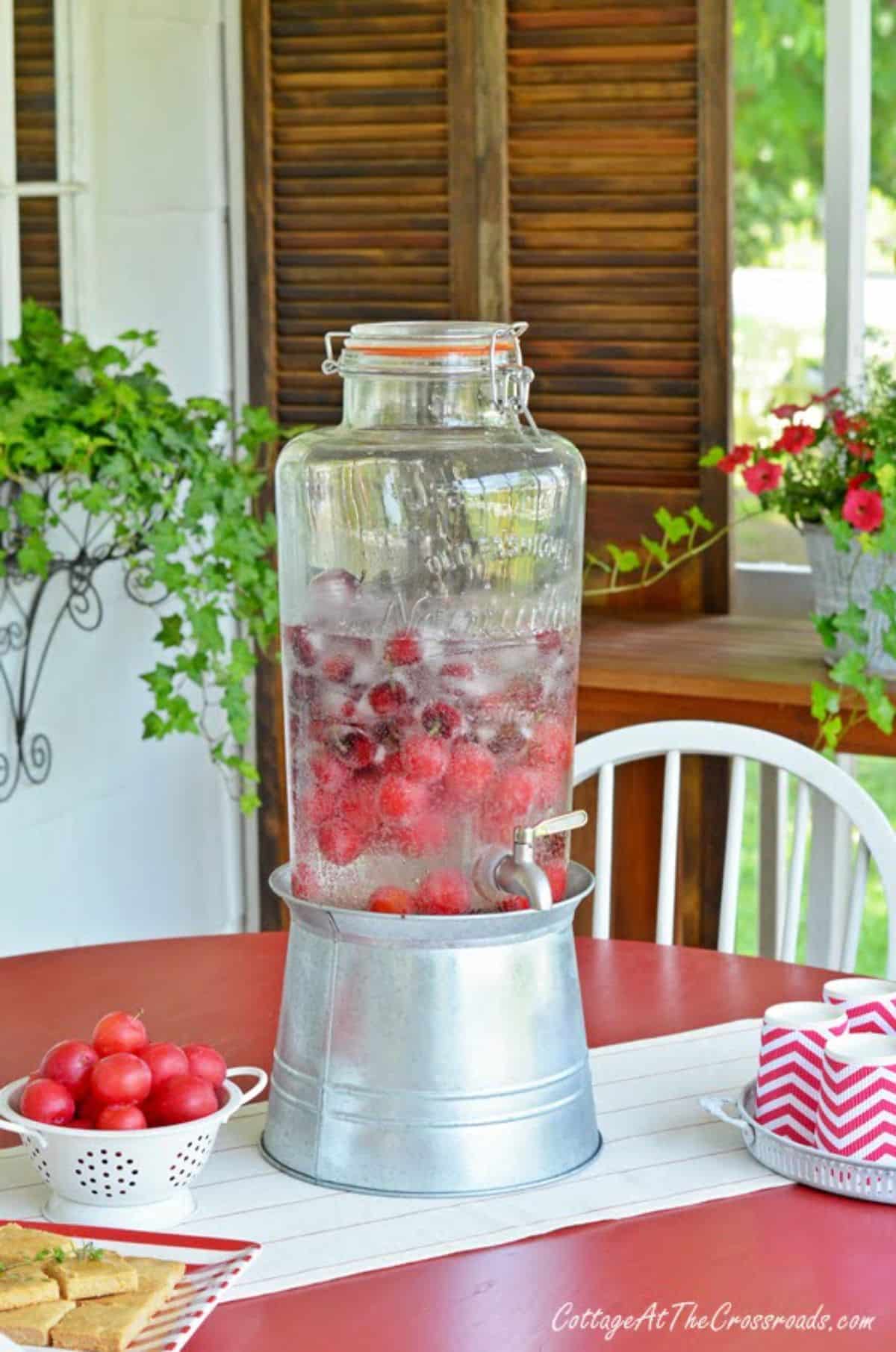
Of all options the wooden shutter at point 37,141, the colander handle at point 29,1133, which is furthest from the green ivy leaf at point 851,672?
the colander handle at point 29,1133

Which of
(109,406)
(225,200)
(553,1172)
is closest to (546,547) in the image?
(553,1172)

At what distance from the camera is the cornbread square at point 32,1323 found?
102cm

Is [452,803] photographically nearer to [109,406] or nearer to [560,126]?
[109,406]

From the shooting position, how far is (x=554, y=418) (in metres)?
2.97

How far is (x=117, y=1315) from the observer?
1038 millimetres

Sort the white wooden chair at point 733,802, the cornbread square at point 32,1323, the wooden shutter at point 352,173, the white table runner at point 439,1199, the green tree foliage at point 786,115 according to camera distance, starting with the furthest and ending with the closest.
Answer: the green tree foliage at point 786,115
the wooden shutter at point 352,173
the white wooden chair at point 733,802
the white table runner at point 439,1199
the cornbread square at point 32,1323

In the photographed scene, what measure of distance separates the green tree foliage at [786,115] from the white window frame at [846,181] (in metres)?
2.99

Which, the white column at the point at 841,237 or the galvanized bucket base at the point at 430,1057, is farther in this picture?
the white column at the point at 841,237

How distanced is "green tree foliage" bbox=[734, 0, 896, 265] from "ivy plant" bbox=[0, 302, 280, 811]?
351 cm

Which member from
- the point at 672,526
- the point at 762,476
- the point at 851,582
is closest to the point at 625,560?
the point at 672,526

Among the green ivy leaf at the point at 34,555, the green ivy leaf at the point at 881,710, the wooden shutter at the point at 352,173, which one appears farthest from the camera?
Result: the wooden shutter at the point at 352,173

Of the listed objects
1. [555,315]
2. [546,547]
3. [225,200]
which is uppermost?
[225,200]

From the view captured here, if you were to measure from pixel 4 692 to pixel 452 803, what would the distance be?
60.0 inches

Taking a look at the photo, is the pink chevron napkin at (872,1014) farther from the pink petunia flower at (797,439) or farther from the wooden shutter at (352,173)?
the wooden shutter at (352,173)
